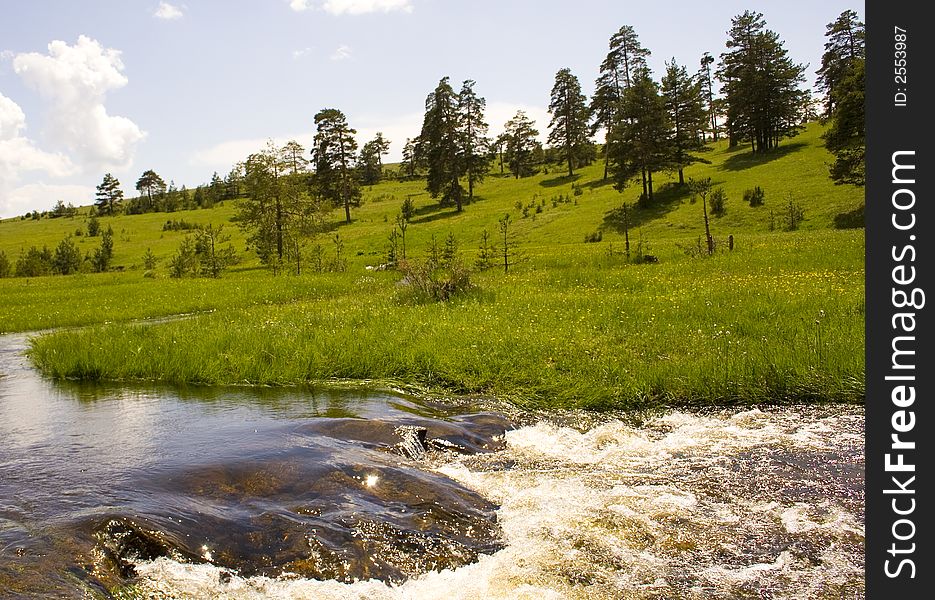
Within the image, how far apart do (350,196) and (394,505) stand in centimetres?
7780

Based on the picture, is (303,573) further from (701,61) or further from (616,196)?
(701,61)

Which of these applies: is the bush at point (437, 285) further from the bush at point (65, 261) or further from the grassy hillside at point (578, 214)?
the bush at point (65, 261)

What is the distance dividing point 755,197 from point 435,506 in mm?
48106

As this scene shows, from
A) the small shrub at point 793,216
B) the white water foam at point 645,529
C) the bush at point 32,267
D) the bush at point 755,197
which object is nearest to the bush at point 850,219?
the small shrub at point 793,216

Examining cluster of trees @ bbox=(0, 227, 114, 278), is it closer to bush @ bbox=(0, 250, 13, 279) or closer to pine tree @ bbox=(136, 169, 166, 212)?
bush @ bbox=(0, 250, 13, 279)

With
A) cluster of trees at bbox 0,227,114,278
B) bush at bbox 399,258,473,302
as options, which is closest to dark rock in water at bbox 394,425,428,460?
bush at bbox 399,258,473,302

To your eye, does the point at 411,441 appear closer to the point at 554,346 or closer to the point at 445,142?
the point at 554,346

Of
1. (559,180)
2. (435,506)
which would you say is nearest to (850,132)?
(559,180)

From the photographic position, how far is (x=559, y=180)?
81.9m

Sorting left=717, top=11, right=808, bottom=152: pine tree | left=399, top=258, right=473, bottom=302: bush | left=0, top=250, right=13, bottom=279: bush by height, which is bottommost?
left=399, top=258, right=473, bottom=302: bush

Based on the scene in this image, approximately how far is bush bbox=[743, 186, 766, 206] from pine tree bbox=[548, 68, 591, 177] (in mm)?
40007

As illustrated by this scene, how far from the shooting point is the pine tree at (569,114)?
87438 millimetres

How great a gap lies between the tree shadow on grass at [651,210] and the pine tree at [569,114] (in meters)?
30.7

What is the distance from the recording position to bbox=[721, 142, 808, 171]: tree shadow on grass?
203ft
